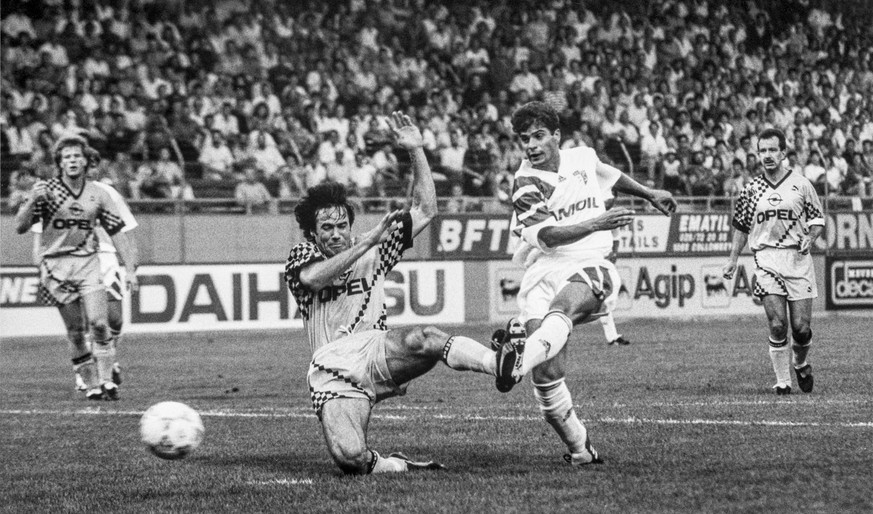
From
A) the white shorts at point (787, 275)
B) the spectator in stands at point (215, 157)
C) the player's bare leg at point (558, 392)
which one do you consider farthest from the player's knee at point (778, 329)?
the spectator in stands at point (215, 157)

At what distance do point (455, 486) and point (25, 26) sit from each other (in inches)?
778

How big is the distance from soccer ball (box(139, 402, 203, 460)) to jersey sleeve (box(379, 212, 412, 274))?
1465 mm

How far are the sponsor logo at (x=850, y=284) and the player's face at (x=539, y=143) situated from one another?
68.7 ft

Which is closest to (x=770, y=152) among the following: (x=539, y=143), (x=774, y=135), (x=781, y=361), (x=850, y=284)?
(x=774, y=135)

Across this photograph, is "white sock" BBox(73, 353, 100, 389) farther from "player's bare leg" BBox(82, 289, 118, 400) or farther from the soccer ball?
the soccer ball

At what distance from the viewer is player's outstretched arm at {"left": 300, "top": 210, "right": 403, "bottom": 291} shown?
759 cm

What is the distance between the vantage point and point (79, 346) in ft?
44.3

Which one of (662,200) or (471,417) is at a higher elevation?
Result: (662,200)

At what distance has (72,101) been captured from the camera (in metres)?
23.2

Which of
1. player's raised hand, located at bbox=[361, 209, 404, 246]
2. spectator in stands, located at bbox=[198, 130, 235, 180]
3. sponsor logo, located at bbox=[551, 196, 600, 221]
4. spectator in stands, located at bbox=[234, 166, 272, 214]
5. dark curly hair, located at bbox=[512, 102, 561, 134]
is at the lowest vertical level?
player's raised hand, located at bbox=[361, 209, 404, 246]

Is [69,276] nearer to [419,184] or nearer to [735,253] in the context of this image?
[419,184]

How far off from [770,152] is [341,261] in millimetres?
5738

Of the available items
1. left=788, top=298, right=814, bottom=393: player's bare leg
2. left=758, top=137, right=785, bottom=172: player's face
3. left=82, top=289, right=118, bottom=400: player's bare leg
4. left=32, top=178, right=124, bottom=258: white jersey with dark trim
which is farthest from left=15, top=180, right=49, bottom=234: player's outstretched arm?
left=788, top=298, right=814, bottom=393: player's bare leg

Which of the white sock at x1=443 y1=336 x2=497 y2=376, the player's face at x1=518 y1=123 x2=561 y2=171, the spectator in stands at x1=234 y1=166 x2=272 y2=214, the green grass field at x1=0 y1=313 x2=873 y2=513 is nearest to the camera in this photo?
the green grass field at x1=0 y1=313 x2=873 y2=513
